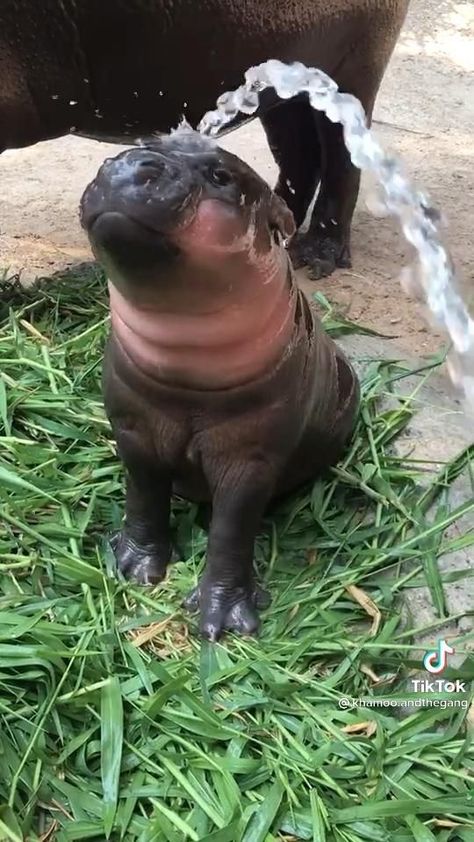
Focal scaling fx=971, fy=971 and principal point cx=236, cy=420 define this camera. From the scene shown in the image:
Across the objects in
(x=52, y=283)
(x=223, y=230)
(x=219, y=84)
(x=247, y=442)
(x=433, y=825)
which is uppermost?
(x=223, y=230)

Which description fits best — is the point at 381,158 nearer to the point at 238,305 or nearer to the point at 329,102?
the point at 329,102

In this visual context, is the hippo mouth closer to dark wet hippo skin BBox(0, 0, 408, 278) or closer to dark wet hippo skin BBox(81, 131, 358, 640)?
dark wet hippo skin BBox(81, 131, 358, 640)

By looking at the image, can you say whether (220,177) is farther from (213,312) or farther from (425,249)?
(425,249)

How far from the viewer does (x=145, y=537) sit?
4.87 feet

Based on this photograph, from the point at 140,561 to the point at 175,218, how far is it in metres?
0.61

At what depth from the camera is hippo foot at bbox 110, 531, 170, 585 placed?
4.88ft

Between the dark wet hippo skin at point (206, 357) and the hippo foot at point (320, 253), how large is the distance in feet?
2.97

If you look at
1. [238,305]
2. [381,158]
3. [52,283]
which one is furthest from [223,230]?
[52,283]

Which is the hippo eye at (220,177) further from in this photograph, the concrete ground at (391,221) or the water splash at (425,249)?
the concrete ground at (391,221)

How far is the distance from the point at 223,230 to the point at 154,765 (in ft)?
2.16

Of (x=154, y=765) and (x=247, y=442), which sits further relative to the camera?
(x=247, y=442)

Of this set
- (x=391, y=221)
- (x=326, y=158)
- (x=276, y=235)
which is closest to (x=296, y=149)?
(x=326, y=158)

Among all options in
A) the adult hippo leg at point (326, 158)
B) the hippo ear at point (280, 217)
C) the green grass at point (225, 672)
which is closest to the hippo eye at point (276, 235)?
the hippo ear at point (280, 217)

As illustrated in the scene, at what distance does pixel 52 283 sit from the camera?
231 centimetres
